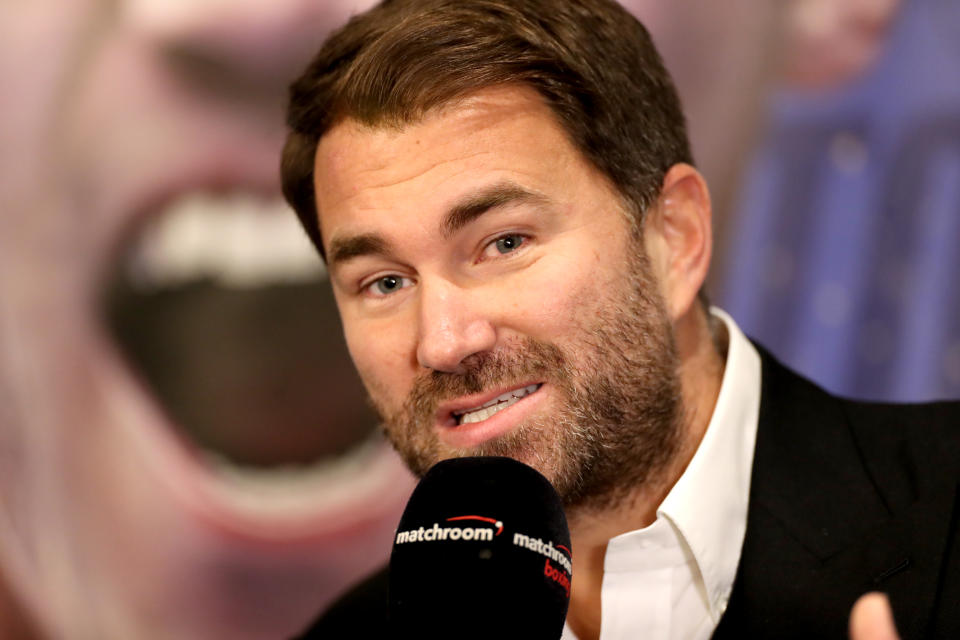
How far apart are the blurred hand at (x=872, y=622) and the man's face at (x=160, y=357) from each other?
1696 millimetres

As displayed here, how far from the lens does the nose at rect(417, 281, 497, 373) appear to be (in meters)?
1.56

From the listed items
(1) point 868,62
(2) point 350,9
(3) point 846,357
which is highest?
(2) point 350,9

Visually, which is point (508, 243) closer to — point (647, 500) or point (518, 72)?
point (518, 72)

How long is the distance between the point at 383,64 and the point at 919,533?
3.84 feet

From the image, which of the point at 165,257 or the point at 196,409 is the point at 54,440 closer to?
the point at 196,409

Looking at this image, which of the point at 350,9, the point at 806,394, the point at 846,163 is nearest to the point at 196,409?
the point at 350,9

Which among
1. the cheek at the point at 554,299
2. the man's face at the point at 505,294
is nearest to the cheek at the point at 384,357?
the man's face at the point at 505,294

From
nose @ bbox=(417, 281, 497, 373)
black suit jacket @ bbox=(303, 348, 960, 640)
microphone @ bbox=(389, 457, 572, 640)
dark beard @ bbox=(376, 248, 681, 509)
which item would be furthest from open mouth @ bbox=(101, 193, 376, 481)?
microphone @ bbox=(389, 457, 572, 640)

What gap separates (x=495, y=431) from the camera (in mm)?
1596

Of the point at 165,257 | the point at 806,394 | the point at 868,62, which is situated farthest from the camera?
the point at 165,257

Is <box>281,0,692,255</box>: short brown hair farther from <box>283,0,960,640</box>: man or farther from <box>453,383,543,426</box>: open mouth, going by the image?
<box>453,383,543,426</box>: open mouth

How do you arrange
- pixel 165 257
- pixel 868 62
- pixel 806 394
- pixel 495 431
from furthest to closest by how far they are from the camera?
pixel 165 257 < pixel 868 62 < pixel 806 394 < pixel 495 431

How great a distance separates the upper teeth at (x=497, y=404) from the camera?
163 cm

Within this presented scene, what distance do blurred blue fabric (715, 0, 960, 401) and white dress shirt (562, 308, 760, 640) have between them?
80 centimetres
